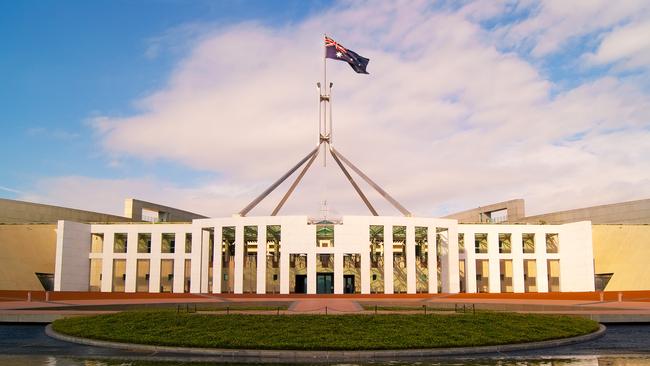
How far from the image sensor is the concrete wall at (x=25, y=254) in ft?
140

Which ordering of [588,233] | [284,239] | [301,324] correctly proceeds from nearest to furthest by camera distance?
[301,324]
[284,239]
[588,233]

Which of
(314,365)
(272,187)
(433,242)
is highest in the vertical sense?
(272,187)

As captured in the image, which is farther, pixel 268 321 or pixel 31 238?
pixel 31 238

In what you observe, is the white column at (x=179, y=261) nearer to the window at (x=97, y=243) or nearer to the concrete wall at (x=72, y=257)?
the concrete wall at (x=72, y=257)

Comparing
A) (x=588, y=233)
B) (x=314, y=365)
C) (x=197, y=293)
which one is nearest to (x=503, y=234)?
(x=588, y=233)

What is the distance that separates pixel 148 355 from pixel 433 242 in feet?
98.0

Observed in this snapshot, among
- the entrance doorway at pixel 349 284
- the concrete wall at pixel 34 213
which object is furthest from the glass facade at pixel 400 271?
the concrete wall at pixel 34 213

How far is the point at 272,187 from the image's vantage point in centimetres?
4859

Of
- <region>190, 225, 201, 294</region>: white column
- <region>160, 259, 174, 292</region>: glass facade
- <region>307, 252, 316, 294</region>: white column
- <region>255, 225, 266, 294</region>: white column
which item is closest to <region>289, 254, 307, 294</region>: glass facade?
<region>255, 225, 266, 294</region>: white column

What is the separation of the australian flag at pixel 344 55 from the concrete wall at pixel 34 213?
28717 mm

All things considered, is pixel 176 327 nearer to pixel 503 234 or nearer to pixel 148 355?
pixel 148 355

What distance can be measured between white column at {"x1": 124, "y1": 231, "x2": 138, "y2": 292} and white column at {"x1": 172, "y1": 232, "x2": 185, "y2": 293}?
3.30 meters

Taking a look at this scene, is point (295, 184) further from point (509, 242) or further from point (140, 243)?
point (509, 242)

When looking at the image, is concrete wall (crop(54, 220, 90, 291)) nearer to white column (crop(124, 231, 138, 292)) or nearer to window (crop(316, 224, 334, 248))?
white column (crop(124, 231, 138, 292))
